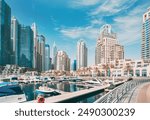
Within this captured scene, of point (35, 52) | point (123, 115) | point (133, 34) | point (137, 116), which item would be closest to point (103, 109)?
point (123, 115)

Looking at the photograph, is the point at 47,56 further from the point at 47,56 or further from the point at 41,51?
the point at 41,51

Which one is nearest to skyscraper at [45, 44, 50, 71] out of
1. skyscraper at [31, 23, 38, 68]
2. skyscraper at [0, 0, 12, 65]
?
skyscraper at [31, 23, 38, 68]

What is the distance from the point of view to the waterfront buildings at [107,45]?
12.8 feet

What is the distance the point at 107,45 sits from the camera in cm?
443

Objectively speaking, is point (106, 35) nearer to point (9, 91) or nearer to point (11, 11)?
point (11, 11)

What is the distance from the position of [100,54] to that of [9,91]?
292 centimetres

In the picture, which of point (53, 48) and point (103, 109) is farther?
point (53, 48)

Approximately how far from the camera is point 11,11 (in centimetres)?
388

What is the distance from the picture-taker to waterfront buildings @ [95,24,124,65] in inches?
154

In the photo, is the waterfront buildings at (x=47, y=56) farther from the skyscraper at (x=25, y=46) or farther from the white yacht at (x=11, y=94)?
the white yacht at (x=11, y=94)

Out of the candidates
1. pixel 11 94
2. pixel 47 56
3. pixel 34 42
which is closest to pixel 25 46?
pixel 34 42

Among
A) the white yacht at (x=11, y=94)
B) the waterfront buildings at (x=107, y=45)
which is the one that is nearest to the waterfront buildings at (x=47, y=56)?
the waterfront buildings at (x=107, y=45)

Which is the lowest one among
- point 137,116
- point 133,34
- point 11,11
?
point 137,116

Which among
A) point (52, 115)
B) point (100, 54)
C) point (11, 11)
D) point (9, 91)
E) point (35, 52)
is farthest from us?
point (9, 91)
